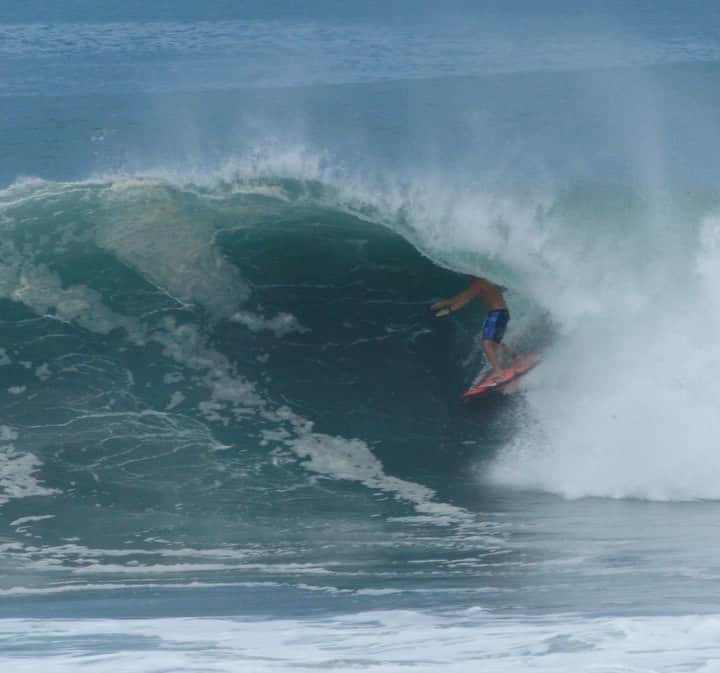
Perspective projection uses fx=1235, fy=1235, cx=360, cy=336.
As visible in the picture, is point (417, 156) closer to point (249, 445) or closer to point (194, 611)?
point (249, 445)

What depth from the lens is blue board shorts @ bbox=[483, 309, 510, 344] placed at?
12.7 metres

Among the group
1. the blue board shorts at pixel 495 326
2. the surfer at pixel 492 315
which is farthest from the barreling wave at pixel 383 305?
the blue board shorts at pixel 495 326

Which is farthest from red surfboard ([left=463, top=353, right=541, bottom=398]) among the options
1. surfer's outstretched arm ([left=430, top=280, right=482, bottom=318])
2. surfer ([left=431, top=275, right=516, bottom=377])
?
surfer's outstretched arm ([left=430, top=280, right=482, bottom=318])

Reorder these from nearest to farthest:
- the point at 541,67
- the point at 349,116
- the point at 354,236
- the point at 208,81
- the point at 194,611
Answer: the point at 194,611, the point at 354,236, the point at 349,116, the point at 208,81, the point at 541,67

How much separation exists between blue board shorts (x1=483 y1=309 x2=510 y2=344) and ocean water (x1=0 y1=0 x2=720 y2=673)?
38cm

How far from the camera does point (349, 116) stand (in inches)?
949

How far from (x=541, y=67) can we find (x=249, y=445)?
18.6 metres

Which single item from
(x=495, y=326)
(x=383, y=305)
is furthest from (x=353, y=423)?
(x=383, y=305)

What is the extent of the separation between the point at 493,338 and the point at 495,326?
0.42 ft

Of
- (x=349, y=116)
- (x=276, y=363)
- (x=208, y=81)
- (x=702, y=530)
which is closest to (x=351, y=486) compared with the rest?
(x=276, y=363)

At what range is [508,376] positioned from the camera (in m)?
12.6

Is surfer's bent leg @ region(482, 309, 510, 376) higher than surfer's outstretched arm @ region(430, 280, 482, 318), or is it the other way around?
surfer's outstretched arm @ region(430, 280, 482, 318)

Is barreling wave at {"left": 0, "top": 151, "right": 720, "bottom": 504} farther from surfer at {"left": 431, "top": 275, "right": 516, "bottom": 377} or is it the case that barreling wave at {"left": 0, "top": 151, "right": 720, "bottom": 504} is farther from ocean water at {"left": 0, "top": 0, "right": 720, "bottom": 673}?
surfer at {"left": 431, "top": 275, "right": 516, "bottom": 377}

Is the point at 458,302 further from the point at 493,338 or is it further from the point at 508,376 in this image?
the point at 508,376
